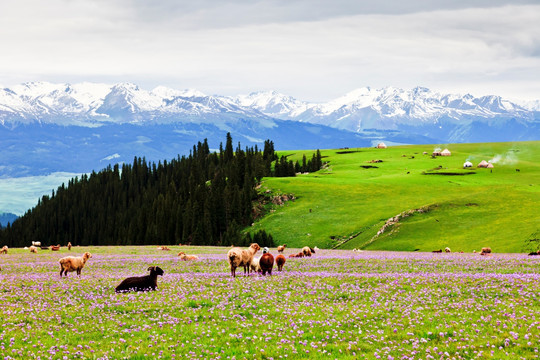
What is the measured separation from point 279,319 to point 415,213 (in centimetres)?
8027

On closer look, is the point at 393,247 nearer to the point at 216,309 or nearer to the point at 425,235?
the point at 425,235

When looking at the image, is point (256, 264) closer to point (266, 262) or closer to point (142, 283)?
point (266, 262)

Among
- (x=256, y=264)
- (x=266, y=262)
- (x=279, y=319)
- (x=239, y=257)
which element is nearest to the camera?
(x=279, y=319)

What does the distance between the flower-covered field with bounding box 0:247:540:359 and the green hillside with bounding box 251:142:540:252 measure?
1940 inches

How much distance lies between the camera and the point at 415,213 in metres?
92.4

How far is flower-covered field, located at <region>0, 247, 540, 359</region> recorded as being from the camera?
13469 mm

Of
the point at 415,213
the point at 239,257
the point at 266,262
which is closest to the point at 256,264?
the point at 266,262

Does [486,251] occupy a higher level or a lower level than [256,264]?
lower

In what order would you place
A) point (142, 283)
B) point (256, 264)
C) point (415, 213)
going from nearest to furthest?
point (142, 283) < point (256, 264) < point (415, 213)

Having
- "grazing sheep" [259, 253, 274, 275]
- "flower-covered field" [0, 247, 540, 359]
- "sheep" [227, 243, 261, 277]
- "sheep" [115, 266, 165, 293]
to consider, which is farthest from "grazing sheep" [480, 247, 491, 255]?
"sheep" [115, 266, 165, 293]

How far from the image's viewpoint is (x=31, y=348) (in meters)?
13.7

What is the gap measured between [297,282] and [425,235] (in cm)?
6051

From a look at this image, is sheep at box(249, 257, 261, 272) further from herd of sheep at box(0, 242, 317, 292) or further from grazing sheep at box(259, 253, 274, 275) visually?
grazing sheep at box(259, 253, 274, 275)

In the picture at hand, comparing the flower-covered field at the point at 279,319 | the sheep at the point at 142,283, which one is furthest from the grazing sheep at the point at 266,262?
the sheep at the point at 142,283
